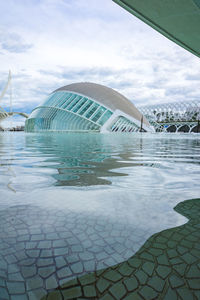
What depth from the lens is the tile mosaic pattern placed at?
1352 millimetres

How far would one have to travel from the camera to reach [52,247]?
1.75 meters

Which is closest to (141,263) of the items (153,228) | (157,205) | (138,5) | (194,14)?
(153,228)

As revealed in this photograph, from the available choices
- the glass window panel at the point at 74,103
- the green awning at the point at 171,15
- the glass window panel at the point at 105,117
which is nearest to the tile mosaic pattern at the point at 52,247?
the green awning at the point at 171,15

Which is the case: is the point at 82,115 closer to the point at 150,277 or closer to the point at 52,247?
the point at 52,247

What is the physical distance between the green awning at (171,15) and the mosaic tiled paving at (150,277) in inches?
156

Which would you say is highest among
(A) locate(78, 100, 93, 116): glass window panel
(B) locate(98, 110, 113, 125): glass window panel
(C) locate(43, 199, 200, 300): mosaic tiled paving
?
(A) locate(78, 100, 93, 116): glass window panel

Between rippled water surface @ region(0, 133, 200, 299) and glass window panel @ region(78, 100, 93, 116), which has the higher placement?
glass window panel @ region(78, 100, 93, 116)

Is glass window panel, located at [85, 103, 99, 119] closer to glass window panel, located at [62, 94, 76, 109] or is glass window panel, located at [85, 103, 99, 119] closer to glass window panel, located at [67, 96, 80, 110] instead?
glass window panel, located at [67, 96, 80, 110]

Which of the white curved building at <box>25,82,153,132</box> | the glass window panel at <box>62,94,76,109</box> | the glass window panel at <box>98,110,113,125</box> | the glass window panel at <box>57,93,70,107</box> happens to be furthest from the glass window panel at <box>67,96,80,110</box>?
the glass window panel at <box>98,110,113,125</box>

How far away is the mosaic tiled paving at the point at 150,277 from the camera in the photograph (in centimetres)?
124

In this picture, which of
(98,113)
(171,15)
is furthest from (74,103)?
(171,15)

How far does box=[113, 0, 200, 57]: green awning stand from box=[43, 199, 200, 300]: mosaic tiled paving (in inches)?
156

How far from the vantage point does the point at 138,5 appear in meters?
4.05

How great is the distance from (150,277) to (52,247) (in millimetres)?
771
